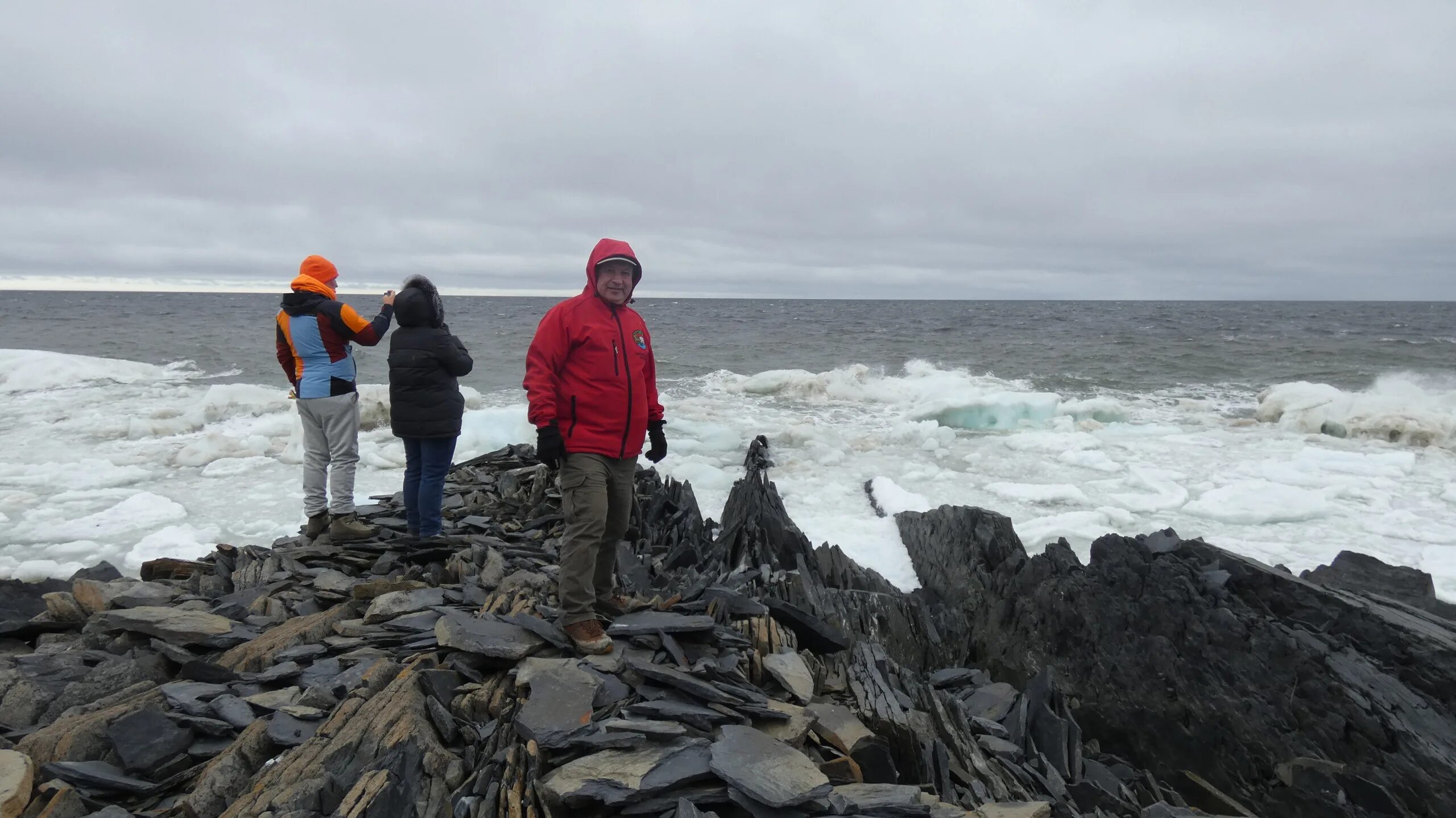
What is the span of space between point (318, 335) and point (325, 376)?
38 centimetres

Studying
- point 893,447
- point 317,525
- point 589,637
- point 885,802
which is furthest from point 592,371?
point 893,447

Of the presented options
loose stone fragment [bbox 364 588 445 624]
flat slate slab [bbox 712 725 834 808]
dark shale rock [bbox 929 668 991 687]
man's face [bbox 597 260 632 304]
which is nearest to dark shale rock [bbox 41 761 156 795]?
loose stone fragment [bbox 364 588 445 624]

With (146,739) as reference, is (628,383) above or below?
above

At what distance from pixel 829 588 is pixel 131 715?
16.2ft

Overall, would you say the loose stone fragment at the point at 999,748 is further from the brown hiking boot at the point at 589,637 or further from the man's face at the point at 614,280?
the man's face at the point at 614,280

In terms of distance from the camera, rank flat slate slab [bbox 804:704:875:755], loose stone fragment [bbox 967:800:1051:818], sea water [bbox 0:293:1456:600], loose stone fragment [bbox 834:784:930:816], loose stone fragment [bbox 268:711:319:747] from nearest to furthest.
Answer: loose stone fragment [bbox 834:784:930:816] < loose stone fragment [bbox 967:800:1051:818] < loose stone fragment [bbox 268:711:319:747] < flat slate slab [bbox 804:704:875:755] < sea water [bbox 0:293:1456:600]

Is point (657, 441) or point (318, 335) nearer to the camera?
point (657, 441)

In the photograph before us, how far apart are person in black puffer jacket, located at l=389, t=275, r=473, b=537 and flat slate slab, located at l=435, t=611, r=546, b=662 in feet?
6.85

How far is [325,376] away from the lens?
20.9 feet

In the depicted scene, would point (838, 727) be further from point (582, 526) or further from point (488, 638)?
A: point (488, 638)

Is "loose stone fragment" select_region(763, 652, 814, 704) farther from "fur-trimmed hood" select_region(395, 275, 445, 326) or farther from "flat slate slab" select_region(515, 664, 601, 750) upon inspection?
"fur-trimmed hood" select_region(395, 275, 445, 326)

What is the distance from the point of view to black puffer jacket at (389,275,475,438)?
5.99m

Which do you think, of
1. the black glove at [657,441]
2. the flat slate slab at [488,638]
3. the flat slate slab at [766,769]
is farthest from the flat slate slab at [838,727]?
the black glove at [657,441]

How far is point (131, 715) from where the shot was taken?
11.4ft
